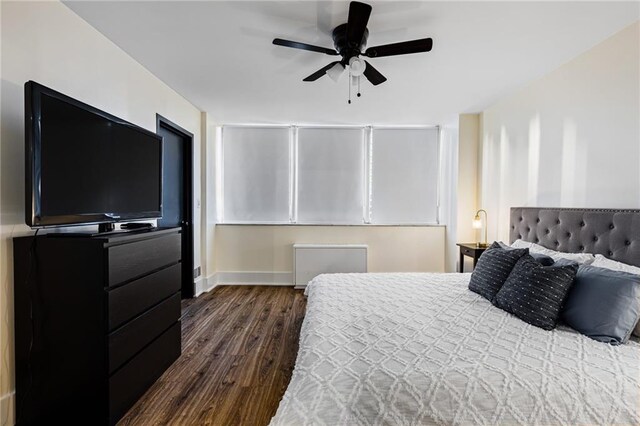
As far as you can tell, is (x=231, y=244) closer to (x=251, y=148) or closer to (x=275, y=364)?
(x=251, y=148)

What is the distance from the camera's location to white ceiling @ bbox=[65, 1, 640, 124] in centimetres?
186

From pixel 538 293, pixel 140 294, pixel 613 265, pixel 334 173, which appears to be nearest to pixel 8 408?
pixel 140 294

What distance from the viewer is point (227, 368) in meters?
2.21

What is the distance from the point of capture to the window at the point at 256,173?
15.1ft

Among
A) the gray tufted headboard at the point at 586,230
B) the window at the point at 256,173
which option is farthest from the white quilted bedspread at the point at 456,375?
the window at the point at 256,173

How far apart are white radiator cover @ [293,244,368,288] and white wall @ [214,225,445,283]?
19 centimetres

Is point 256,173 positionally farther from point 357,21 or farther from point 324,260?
point 357,21

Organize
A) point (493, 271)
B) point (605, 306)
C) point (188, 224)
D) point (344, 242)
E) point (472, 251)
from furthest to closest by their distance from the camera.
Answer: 1. point (344, 242)
2. point (188, 224)
3. point (472, 251)
4. point (493, 271)
5. point (605, 306)

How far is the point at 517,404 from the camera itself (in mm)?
1068

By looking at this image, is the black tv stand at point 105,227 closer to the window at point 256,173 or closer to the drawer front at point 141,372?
the drawer front at point 141,372

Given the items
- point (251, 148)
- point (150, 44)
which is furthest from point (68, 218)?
point (251, 148)

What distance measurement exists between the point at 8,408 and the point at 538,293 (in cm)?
293

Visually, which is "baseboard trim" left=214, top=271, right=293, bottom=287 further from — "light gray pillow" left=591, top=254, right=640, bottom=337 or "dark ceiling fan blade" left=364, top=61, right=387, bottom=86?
"light gray pillow" left=591, top=254, right=640, bottom=337

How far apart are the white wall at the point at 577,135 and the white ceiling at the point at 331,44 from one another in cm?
16
